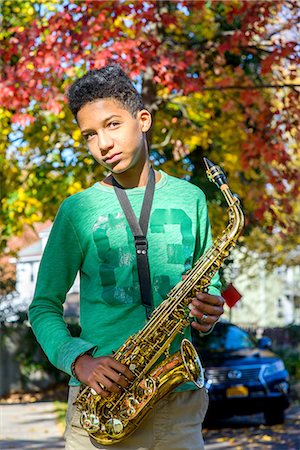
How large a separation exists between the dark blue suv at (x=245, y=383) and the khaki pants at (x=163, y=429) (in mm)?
8847

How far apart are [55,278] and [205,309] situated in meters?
0.51

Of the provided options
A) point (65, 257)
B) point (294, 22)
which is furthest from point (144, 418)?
point (294, 22)

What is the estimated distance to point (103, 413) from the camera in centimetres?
274

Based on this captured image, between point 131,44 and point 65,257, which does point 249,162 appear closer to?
point 131,44

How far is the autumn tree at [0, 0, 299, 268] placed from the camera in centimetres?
853

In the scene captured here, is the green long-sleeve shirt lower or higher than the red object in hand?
higher

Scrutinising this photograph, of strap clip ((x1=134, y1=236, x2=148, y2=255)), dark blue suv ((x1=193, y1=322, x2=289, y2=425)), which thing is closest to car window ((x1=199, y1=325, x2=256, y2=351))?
dark blue suv ((x1=193, y1=322, x2=289, y2=425))

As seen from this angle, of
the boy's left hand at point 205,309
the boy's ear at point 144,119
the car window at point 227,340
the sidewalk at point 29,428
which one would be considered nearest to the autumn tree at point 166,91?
the car window at point 227,340

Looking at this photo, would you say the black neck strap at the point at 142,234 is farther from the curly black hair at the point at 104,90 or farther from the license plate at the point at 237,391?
the license plate at the point at 237,391

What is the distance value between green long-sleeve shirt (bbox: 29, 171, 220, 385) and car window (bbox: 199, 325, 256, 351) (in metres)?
10.3

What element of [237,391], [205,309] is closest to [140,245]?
[205,309]

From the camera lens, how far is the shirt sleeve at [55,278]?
9.50 feet

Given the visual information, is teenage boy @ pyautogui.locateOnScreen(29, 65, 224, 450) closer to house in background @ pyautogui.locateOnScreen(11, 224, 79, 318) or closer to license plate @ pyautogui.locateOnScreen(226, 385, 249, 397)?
license plate @ pyautogui.locateOnScreen(226, 385, 249, 397)

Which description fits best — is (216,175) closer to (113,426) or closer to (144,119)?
(144,119)
